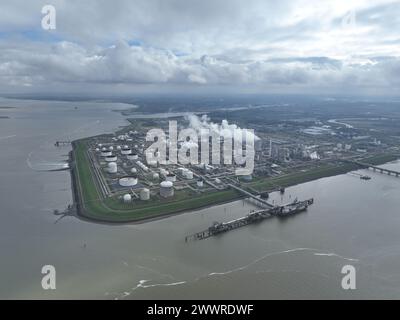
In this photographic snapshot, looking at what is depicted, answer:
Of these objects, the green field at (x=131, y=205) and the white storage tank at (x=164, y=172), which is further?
the white storage tank at (x=164, y=172)

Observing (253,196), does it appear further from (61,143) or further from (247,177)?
(61,143)

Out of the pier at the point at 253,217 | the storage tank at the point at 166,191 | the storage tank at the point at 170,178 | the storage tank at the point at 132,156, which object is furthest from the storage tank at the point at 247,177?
the storage tank at the point at 132,156

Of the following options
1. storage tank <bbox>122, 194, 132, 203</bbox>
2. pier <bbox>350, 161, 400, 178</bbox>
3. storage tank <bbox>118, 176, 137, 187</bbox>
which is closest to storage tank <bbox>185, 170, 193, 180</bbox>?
storage tank <bbox>118, 176, 137, 187</bbox>

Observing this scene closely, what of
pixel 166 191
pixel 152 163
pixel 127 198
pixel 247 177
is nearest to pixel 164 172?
pixel 152 163

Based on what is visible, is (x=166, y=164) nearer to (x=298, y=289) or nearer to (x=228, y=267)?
(x=228, y=267)

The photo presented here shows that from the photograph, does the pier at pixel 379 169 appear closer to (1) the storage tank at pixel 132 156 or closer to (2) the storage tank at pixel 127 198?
(1) the storage tank at pixel 132 156
